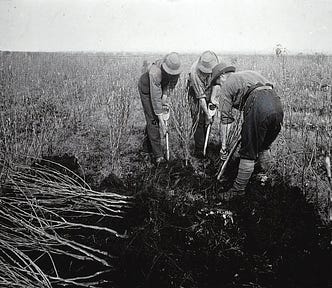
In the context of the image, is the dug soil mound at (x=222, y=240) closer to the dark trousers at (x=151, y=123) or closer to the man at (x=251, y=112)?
the man at (x=251, y=112)

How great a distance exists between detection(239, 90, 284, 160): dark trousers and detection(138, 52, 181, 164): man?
4.07 ft

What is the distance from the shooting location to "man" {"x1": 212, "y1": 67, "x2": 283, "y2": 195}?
2686 millimetres

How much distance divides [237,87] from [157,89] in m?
1.14

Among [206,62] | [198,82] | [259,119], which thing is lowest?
[259,119]

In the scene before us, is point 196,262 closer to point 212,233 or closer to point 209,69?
point 212,233

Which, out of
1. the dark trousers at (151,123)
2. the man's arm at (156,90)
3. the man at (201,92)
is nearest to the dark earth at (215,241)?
the dark trousers at (151,123)

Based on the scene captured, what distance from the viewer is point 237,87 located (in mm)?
2895

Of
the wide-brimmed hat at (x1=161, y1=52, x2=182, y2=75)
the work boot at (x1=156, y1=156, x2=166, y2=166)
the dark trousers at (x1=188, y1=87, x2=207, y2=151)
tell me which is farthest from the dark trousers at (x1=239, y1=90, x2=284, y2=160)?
the dark trousers at (x1=188, y1=87, x2=207, y2=151)

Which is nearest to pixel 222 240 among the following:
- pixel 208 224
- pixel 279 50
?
pixel 208 224

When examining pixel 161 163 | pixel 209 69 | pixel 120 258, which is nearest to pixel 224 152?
pixel 161 163

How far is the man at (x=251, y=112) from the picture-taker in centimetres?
269

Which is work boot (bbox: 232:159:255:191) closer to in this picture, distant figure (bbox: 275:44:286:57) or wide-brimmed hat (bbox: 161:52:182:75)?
wide-brimmed hat (bbox: 161:52:182:75)

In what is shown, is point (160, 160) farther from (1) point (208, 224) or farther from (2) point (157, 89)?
(1) point (208, 224)

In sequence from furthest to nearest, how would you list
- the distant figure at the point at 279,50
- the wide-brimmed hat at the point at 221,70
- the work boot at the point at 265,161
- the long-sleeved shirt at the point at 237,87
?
the distant figure at the point at 279,50 < the work boot at the point at 265,161 < the wide-brimmed hat at the point at 221,70 < the long-sleeved shirt at the point at 237,87
